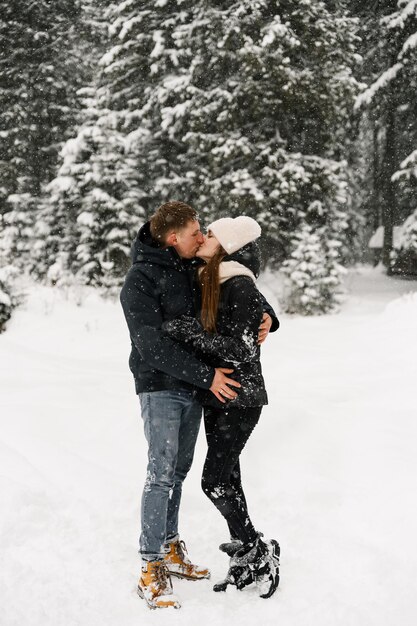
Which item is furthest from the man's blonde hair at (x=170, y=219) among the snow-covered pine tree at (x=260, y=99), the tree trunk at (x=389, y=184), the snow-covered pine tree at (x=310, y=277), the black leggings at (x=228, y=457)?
the tree trunk at (x=389, y=184)

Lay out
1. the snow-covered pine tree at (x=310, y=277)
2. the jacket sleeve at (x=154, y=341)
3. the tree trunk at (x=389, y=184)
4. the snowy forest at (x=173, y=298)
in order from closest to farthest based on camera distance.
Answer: the jacket sleeve at (x=154, y=341) < the snowy forest at (x=173, y=298) < the snow-covered pine tree at (x=310, y=277) < the tree trunk at (x=389, y=184)

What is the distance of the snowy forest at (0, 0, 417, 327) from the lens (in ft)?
45.6

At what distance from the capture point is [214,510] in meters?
4.29

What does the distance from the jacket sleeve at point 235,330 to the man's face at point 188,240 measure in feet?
A: 1.17

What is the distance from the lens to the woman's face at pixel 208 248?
3.15 meters

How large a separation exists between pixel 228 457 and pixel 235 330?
2.46ft

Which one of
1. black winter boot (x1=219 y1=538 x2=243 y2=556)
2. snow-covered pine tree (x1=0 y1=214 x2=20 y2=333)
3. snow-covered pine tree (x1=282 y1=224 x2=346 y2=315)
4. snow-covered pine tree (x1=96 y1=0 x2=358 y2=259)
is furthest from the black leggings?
snow-covered pine tree (x1=96 y1=0 x2=358 y2=259)

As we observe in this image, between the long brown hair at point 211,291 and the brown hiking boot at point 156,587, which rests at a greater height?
the long brown hair at point 211,291

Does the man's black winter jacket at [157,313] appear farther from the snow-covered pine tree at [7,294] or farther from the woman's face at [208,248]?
the snow-covered pine tree at [7,294]

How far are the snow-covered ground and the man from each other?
1.16 ft

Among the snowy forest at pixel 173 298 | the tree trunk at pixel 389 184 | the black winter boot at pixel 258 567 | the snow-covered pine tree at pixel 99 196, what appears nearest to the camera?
the black winter boot at pixel 258 567

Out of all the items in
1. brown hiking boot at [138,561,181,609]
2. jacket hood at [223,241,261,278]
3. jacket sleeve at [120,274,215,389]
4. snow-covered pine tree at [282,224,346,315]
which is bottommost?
snow-covered pine tree at [282,224,346,315]

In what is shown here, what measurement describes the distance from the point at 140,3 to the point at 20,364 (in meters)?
13.4

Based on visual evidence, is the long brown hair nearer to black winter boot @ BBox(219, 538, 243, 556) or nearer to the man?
the man
